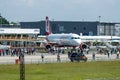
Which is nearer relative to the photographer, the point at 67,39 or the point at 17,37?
the point at 67,39

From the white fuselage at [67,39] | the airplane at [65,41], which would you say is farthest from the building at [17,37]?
the white fuselage at [67,39]

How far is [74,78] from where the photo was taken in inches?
1655

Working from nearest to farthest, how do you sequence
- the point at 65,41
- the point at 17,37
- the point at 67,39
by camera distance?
1. the point at 67,39
2. the point at 65,41
3. the point at 17,37

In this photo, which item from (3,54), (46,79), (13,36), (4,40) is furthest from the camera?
(13,36)

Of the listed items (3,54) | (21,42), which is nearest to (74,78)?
(3,54)

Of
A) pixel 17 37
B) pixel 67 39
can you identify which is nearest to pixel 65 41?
pixel 67 39

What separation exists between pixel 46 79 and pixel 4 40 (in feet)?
283

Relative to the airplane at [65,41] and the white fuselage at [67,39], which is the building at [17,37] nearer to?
the airplane at [65,41]

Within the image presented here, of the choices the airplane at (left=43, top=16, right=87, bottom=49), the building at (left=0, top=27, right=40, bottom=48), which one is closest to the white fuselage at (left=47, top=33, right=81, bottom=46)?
the airplane at (left=43, top=16, right=87, bottom=49)

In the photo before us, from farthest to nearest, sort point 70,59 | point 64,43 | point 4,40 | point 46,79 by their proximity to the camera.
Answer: point 4,40 < point 64,43 < point 70,59 < point 46,79

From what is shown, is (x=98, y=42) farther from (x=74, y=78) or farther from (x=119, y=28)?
(x=74, y=78)

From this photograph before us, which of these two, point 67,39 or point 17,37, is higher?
point 67,39

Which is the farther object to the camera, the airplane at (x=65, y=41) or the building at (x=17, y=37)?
the building at (x=17, y=37)

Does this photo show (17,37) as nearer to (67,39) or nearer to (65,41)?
(65,41)
